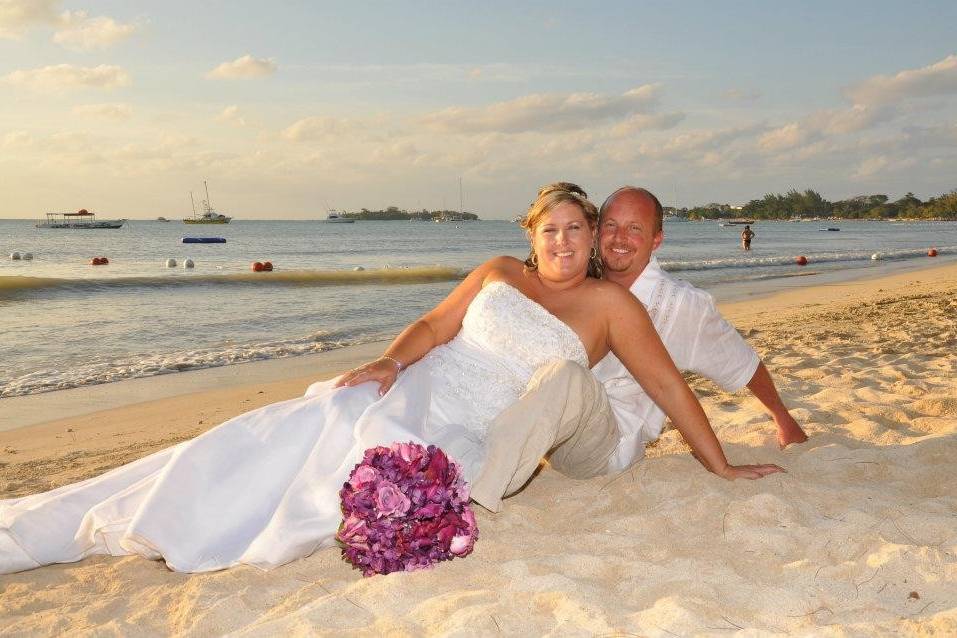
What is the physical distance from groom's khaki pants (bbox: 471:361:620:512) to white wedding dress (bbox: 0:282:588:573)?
12.0 inches

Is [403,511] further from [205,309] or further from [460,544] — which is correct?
[205,309]

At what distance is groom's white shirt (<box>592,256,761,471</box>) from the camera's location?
14.7 ft

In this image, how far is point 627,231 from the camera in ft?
14.3

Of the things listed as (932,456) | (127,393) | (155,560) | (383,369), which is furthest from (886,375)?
(127,393)

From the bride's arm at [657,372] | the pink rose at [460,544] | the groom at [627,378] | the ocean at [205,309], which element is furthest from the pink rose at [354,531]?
the ocean at [205,309]

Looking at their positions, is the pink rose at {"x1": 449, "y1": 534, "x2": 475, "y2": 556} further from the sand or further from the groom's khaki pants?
the groom's khaki pants

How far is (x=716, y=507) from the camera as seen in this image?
371 cm

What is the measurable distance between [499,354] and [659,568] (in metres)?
1.47

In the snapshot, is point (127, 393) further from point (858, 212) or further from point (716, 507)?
point (858, 212)

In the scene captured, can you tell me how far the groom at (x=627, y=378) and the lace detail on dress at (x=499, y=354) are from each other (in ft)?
1.19

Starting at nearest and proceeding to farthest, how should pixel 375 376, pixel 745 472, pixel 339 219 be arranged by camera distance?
pixel 375 376 < pixel 745 472 < pixel 339 219

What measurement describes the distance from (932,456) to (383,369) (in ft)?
10.4

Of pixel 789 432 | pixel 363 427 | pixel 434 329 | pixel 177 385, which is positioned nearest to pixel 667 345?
pixel 789 432

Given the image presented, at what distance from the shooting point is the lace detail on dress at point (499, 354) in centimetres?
404
